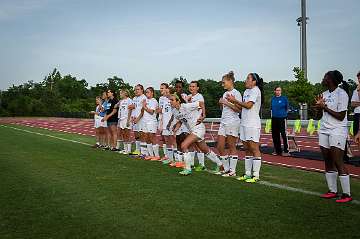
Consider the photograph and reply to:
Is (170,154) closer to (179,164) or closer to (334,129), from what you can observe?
(179,164)

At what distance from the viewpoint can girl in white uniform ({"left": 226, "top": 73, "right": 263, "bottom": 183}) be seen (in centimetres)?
809

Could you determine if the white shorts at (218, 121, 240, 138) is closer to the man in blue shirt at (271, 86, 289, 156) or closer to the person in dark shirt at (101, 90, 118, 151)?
the man in blue shirt at (271, 86, 289, 156)

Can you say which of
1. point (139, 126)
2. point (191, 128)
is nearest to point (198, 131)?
point (191, 128)

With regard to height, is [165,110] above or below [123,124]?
above

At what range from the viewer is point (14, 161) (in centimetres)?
1129

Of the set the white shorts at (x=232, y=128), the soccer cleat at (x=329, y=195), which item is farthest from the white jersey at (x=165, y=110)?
the soccer cleat at (x=329, y=195)

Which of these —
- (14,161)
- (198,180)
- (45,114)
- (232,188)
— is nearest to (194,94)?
(198,180)

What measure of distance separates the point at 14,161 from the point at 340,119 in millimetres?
8247

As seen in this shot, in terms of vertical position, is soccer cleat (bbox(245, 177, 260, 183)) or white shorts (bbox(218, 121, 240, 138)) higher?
white shorts (bbox(218, 121, 240, 138))

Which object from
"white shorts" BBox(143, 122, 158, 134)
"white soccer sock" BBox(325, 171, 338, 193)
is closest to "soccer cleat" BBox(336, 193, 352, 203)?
"white soccer sock" BBox(325, 171, 338, 193)

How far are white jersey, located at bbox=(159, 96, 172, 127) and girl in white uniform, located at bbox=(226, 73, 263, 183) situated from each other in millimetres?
3649

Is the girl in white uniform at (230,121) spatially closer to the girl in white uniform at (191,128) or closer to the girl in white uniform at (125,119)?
the girl in white uniform at (191,128)

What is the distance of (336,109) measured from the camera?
6641mm

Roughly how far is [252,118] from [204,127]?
4.77ft
